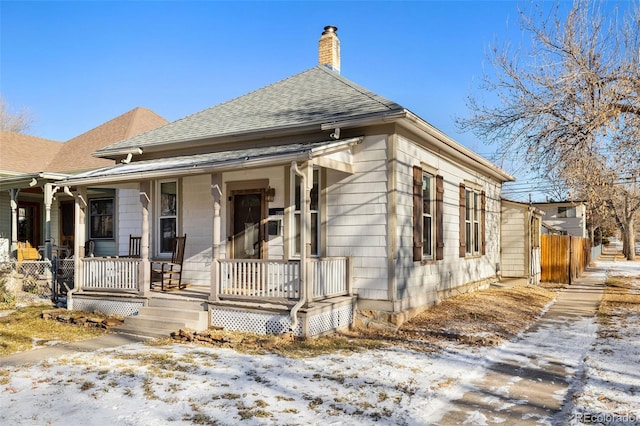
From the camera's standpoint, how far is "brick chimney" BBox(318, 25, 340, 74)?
12.8 m

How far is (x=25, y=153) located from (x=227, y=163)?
13825 mm

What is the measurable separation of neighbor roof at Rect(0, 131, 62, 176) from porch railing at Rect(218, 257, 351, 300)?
11.3 meters

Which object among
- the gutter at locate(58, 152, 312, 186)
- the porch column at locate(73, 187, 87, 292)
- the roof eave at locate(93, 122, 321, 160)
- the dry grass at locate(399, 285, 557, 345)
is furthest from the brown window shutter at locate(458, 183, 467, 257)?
the porch column at locate(73, 187, 87, 292)

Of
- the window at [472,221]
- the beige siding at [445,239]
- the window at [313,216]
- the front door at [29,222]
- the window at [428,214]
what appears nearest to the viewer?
the beige siding at [445,239]

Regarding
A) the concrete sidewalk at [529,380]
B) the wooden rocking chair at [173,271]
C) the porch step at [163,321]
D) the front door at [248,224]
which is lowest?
the concrete sidewalk at [529,380]

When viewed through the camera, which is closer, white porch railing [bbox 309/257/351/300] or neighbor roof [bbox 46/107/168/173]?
white porch railing [bbox 309/257/351/300]

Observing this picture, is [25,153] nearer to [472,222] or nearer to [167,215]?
[167,215]

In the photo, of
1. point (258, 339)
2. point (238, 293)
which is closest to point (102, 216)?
point (238, 293)

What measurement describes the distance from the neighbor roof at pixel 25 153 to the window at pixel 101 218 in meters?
3.25

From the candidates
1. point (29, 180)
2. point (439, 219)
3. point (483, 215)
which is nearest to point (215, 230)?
point (439, 219)

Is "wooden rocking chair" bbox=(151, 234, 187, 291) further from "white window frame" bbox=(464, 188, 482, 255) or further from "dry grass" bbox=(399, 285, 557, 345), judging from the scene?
"white window frame" bbox=(464, 188, 482, 255)

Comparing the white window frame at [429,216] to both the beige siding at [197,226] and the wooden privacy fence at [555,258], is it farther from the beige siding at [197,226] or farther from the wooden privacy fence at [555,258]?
the wooden privacy fence at [555,258]

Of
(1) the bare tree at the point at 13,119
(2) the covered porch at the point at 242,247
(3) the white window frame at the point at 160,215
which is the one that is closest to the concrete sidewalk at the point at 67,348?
(2) the covered porch at the point at 242,247

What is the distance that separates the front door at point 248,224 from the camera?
9836mm
